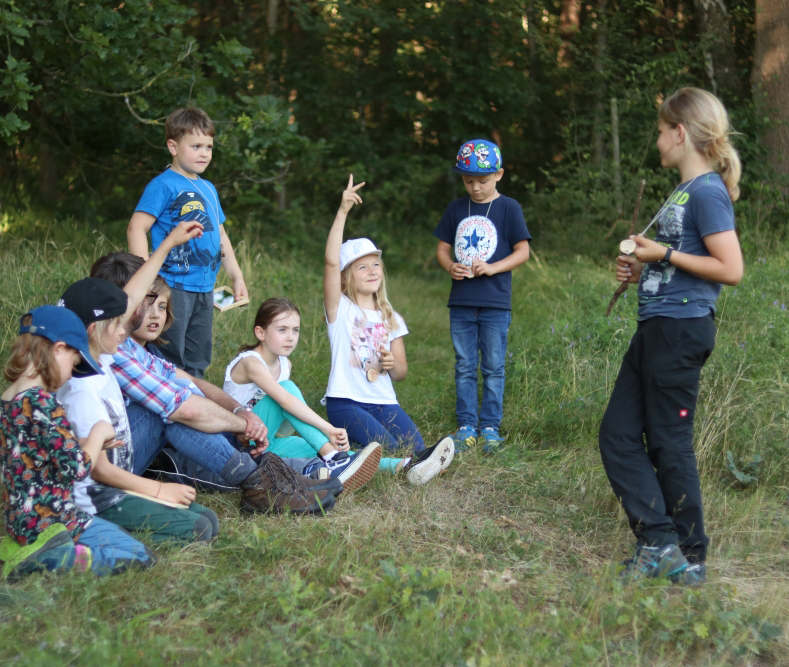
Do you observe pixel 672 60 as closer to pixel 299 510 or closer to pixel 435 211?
pixel 435 211

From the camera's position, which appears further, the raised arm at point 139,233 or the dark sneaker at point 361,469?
the raised arm at point 139,233

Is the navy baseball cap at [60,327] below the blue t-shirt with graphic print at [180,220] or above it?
below

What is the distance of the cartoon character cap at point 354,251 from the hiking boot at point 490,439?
1.22m

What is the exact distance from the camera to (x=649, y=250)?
121 inches

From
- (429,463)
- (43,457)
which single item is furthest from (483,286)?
(43,457)

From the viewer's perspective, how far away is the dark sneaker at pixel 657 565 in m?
3.04

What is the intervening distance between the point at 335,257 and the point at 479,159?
3.57 ft

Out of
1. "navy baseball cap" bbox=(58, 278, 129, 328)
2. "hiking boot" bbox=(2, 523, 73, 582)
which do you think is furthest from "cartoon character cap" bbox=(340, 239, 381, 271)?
"hiking boot" bbox=(2, 523, 73, 582)

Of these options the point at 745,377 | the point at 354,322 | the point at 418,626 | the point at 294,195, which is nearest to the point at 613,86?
the point at 294,195

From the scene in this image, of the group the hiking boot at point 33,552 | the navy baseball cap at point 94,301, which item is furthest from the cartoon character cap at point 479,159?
the hiking boot at point 33,552

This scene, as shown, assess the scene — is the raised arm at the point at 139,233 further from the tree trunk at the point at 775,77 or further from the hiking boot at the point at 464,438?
the tree trunk at the point at 775,77

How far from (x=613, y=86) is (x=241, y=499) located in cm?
898

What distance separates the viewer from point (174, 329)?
173 inches

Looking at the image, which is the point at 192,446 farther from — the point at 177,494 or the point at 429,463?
the point at 429,463
